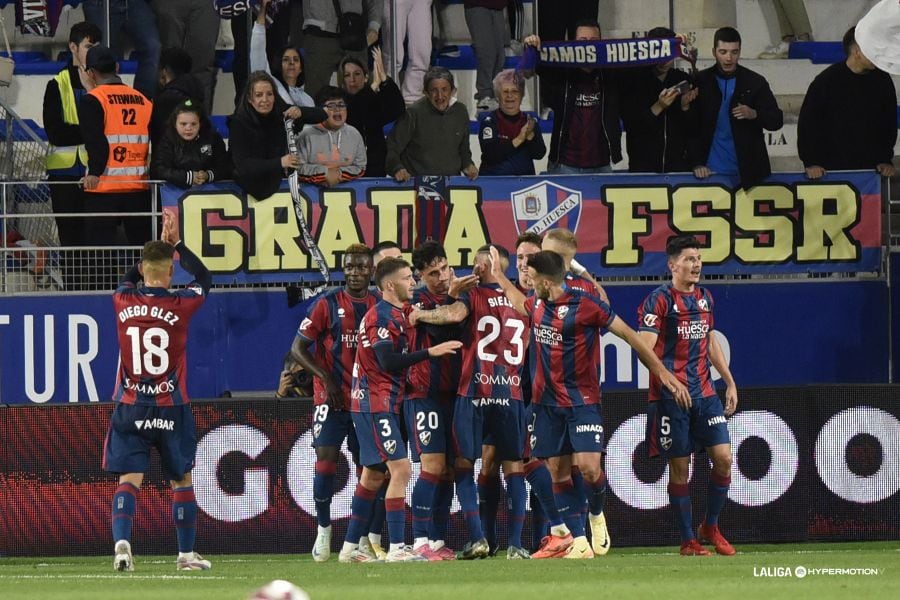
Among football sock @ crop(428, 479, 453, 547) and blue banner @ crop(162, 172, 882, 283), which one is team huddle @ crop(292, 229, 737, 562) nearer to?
football sock @ crop(428, 479, 453, 547)

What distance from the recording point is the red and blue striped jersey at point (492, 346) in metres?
11.4

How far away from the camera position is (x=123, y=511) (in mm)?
10539

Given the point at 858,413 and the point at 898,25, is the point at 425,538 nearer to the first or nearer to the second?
the point at 858,413

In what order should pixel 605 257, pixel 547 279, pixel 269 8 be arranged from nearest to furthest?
pixel 547 279 → pixel 605 257 → pixel 269 8

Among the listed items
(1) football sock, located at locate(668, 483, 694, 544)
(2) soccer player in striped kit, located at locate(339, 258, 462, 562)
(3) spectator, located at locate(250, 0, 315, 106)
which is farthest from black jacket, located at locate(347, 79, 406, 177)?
(1) football sock, located at locate(668, 483, 694, 544)

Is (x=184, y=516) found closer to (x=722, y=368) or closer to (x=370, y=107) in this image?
(x=722, y=368)

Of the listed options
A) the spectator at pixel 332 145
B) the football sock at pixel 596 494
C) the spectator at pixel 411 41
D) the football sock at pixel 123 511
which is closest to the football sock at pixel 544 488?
the football sock at pixel 596 494

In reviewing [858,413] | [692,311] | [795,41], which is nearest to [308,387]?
[692,311]

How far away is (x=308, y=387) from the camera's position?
13.5 metres

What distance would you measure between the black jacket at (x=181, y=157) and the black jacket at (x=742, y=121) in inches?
161

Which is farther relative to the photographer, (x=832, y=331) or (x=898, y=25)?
(x=832, y=331)

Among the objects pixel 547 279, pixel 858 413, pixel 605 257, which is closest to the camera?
pixel 547 279

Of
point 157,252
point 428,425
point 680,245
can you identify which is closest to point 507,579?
point 428,425

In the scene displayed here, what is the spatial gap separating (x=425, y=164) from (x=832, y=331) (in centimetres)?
374
